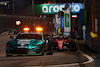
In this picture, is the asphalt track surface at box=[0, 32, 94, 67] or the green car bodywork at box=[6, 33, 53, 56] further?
the green car bodywork at box=[6, 33, 53, 56]

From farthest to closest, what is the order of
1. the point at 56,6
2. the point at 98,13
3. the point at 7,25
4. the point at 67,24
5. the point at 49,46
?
the point at 7,25 < the point at 56,6 < the point at 67,24 < the point at 49,46 < the point at 98,13

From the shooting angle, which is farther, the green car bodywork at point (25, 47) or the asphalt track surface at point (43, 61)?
the green car bodywork at point (25, 47)

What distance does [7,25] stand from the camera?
88750mm

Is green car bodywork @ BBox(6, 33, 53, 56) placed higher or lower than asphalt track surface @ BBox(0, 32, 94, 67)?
higher

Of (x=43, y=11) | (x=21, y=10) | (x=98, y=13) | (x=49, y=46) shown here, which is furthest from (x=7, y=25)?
(x=98, y=13)

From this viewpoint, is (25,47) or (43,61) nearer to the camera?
(43,61)

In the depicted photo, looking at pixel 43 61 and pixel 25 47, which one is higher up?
pixel 25 47

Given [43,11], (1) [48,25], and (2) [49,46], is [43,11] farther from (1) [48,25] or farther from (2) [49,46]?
(2) [49,46]

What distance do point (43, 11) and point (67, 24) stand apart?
39.4 metres

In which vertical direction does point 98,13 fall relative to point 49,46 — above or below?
above

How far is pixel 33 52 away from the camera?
47.6ft

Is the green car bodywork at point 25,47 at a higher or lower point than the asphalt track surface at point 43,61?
higher

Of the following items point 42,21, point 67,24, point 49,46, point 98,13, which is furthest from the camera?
point 42,21

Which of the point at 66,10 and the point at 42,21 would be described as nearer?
the point at 66,10
